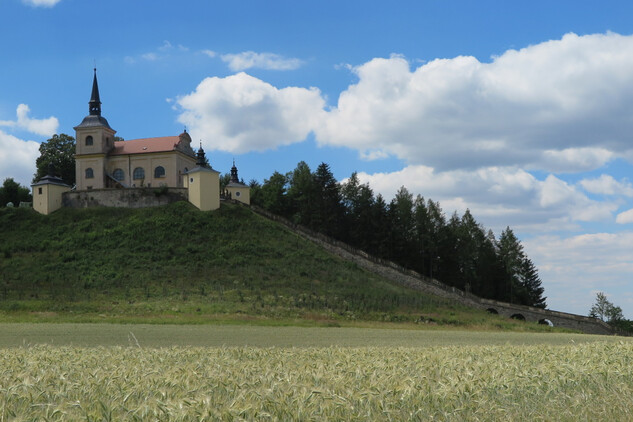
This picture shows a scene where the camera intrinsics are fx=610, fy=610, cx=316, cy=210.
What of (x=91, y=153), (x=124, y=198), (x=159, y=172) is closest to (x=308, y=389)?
(x=124, y=198)

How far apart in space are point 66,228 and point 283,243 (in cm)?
2827

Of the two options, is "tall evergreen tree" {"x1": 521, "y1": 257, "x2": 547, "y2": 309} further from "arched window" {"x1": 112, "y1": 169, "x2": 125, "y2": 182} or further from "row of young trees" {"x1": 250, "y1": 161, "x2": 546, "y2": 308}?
"arched window" {"x1": 112, "y1": 169, "x2": 125, "y2": 182}

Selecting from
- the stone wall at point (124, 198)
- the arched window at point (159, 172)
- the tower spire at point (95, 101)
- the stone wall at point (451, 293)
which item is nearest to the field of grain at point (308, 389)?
the stone wall at point (451, 293)

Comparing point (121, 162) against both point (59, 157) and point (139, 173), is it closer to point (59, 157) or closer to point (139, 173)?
point (139, 173)

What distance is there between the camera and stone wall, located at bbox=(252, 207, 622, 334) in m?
70.8

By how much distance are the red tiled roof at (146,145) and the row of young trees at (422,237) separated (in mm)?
23007

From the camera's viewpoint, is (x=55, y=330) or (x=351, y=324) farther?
(x=351, y=324)

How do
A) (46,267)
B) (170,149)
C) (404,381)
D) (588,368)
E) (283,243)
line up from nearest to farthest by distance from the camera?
(404,381) < (588,368) < (46,267) < (283,243) < (170,149)

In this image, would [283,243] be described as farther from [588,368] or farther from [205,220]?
[588,368]

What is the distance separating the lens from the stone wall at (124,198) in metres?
85.3

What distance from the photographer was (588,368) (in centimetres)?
1077

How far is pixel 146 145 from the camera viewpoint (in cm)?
9631

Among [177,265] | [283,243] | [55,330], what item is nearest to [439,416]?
[55,330]

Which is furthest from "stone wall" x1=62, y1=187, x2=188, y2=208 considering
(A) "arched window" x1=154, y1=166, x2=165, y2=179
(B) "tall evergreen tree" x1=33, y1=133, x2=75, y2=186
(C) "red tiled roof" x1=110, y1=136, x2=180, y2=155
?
(B) "tall evergreen tree" x1=33, y1=133, x2=75, y2=186
